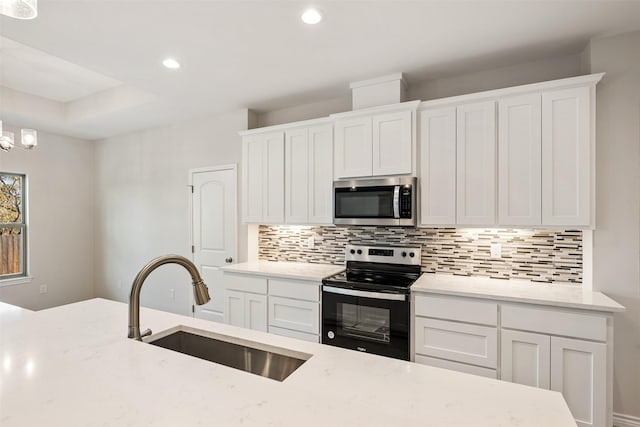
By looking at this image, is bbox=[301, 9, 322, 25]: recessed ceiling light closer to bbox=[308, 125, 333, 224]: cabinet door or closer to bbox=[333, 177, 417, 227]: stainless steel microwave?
bbox=[308, 125, 333, 224]: cabinet door

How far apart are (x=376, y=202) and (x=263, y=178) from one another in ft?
4.32

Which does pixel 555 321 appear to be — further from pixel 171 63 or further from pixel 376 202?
pixel 171 63

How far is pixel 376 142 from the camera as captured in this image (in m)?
2.85

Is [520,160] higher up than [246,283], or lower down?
higher up

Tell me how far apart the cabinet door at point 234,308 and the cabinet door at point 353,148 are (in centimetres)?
153

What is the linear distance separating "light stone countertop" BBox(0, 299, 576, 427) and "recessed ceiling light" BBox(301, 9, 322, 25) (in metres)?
1.88

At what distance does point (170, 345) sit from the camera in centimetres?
155

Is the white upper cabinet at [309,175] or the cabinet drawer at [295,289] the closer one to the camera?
the cabinet drawer at [295,289]

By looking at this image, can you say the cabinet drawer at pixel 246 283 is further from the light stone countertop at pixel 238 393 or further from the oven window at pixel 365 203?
the light stone countertop at pixel 238 393

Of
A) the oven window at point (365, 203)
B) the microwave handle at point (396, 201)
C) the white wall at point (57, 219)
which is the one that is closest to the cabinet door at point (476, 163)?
the microwave handle at point (396, 201)

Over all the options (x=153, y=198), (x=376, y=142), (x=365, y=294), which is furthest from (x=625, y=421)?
(x=153, y=198)

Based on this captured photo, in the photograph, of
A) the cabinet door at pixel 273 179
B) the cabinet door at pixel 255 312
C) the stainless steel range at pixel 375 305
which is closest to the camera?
the stainless steel range at pixel 375 305

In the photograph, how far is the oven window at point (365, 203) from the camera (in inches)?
109

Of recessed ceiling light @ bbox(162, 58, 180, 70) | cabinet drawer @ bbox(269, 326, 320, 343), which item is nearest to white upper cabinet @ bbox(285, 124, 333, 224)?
cabinet drawer @ bbox(269, 326, 320, 343)
